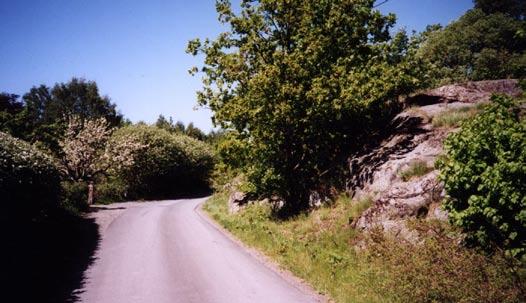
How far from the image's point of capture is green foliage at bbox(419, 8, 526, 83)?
39.2 meters

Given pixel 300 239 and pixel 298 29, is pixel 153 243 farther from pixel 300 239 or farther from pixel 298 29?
pixel 298 29

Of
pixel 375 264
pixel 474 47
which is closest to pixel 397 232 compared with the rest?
pixel 375 264

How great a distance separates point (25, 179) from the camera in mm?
14398

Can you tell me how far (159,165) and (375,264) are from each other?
4024 cm

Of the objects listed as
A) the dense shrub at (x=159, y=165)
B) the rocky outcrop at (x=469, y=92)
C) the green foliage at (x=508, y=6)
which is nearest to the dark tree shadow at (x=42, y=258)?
the rocky outcrop at (x=469, y=92)

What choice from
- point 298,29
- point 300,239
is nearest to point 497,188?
point 300,239

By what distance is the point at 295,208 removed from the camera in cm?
1927

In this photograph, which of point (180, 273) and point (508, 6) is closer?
point (180, 273)

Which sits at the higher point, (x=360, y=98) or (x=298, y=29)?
(x=298, y=29)

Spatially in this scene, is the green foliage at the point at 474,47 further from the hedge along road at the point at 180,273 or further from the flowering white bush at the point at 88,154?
the flowering white bush at the point at 88,154

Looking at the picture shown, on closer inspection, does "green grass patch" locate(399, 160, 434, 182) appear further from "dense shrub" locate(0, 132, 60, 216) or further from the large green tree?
"dense shrub" locate(0, 132, 60, 216)

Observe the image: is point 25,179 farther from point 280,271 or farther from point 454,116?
point 454,116

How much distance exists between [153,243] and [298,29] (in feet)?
43.0

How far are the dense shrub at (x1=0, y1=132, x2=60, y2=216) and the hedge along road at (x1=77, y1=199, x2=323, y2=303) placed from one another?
345 cm
